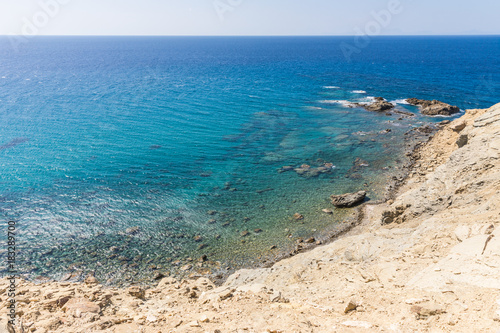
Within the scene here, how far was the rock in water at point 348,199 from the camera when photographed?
32.3 meters

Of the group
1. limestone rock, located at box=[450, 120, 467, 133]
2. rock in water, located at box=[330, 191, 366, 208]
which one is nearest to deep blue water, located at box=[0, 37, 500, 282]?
rock in water, located at box=[330, 191, 366, 208]

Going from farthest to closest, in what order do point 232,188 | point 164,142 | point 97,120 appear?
1. point 97,120
2. point 164,142
3. point 232,188

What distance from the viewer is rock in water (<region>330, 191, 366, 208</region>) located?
106 feet

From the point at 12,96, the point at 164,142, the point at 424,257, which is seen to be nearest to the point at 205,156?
the point at 164,142

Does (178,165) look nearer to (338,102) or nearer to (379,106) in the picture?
(379,106)

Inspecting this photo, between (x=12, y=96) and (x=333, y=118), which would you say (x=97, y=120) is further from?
(x=333, y=118)

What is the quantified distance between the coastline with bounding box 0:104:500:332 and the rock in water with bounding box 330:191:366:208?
291 inches

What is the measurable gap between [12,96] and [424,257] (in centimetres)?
9215

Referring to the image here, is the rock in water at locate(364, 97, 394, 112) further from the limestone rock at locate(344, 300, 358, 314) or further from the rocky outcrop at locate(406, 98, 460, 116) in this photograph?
the limestone rock at locate(344, 300, 358, 314)

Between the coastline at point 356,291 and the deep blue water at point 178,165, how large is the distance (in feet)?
18.0

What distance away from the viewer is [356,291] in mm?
14500

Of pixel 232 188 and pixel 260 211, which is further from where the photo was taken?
pixel 232 188

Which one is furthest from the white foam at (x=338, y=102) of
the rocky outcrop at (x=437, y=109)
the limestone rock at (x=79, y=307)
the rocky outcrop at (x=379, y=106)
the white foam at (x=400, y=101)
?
the limestone rock at (x=79, y=307)

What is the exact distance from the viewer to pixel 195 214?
31.8 m
